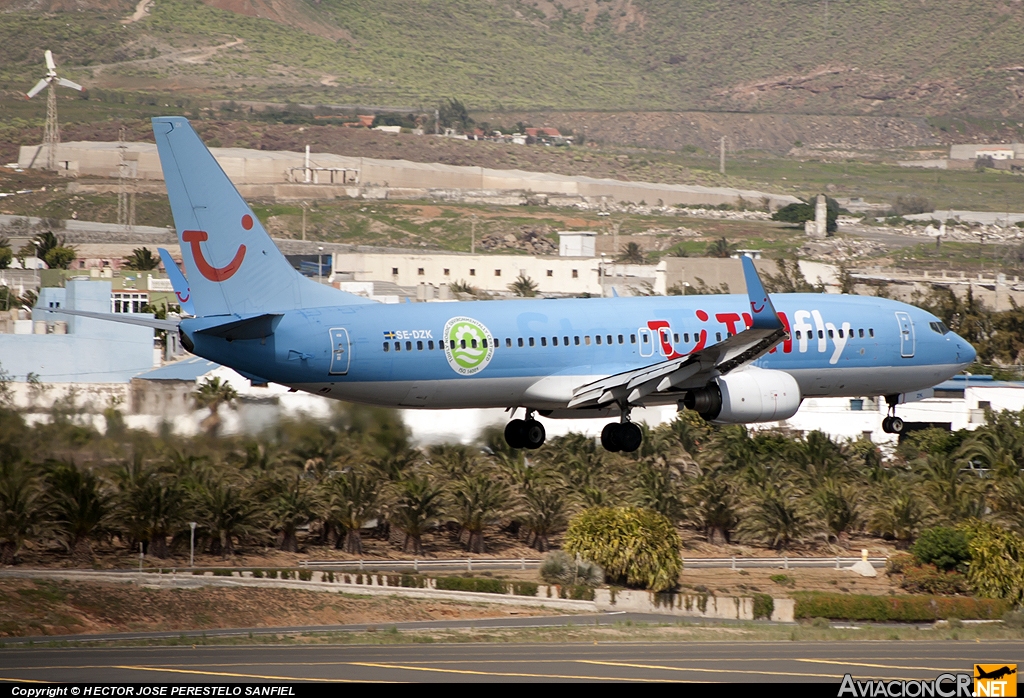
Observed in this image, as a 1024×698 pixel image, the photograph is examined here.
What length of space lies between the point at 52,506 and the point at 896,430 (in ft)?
107

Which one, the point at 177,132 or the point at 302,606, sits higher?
the point at 177,132

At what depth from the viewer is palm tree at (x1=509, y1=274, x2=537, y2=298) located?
447ft

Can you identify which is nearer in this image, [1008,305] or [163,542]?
[163,542]

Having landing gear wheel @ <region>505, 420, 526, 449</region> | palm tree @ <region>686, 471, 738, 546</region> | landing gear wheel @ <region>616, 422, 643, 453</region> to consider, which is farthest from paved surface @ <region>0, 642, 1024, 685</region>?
palm tree @ <region>686, 471, 738, 546</region>

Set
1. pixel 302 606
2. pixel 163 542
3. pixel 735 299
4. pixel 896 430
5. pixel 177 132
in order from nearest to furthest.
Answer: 1. pixel 177 132
2. pixel 735 299
3. pixel 896 430
4. pixel 302 606
5. pixel 163 542

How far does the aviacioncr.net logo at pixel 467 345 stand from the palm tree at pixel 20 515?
20.1 metres

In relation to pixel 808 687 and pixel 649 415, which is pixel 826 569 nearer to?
pixel 649 415

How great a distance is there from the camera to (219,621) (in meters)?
53.0

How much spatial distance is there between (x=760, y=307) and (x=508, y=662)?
42.0 ft

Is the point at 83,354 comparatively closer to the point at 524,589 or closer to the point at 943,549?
the point at 524,589

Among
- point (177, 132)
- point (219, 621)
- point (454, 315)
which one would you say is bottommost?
point (219, 621)

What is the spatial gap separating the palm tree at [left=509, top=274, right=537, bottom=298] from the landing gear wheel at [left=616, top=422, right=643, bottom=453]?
86224mm

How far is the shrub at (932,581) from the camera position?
6550 cm

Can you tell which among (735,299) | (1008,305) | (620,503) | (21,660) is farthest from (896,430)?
(1008,305)
